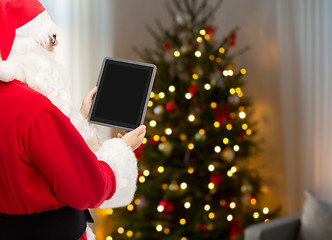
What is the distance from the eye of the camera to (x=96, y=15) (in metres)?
2.85

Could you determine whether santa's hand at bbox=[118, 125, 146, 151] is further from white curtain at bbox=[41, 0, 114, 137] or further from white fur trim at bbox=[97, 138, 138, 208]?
white curtain at bbox=[41, 0, 114, 137]

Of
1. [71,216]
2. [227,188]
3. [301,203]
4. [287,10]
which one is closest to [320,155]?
[301,203]

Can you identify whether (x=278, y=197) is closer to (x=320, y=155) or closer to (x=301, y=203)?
(x=301, y=203)

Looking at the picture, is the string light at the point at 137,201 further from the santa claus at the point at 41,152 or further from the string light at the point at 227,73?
the santa claus at the point at 41,152

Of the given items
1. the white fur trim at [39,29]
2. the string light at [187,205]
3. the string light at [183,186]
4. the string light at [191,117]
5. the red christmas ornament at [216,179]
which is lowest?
the string light at [187,205]

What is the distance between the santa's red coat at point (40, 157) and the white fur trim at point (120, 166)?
0.32 ft

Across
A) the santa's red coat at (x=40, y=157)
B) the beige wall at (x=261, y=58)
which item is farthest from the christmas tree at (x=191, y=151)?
the santa's red coat at (x=40, y=157)

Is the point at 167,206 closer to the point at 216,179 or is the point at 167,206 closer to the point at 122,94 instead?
the point at 216,179

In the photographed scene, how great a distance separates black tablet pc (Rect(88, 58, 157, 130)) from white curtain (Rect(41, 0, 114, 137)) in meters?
1.48

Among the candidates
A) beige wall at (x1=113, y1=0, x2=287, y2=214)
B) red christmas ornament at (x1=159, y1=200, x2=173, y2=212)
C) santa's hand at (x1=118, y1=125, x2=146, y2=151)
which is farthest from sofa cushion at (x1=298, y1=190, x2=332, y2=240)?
santa's hand at (x1=118, y1=125, x2=146, y2=151)

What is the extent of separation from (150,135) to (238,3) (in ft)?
4.45

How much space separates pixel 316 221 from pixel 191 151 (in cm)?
83

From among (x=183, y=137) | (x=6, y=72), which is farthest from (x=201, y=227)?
(x=6, y=72)

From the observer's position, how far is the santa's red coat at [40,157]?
0.90 metres
